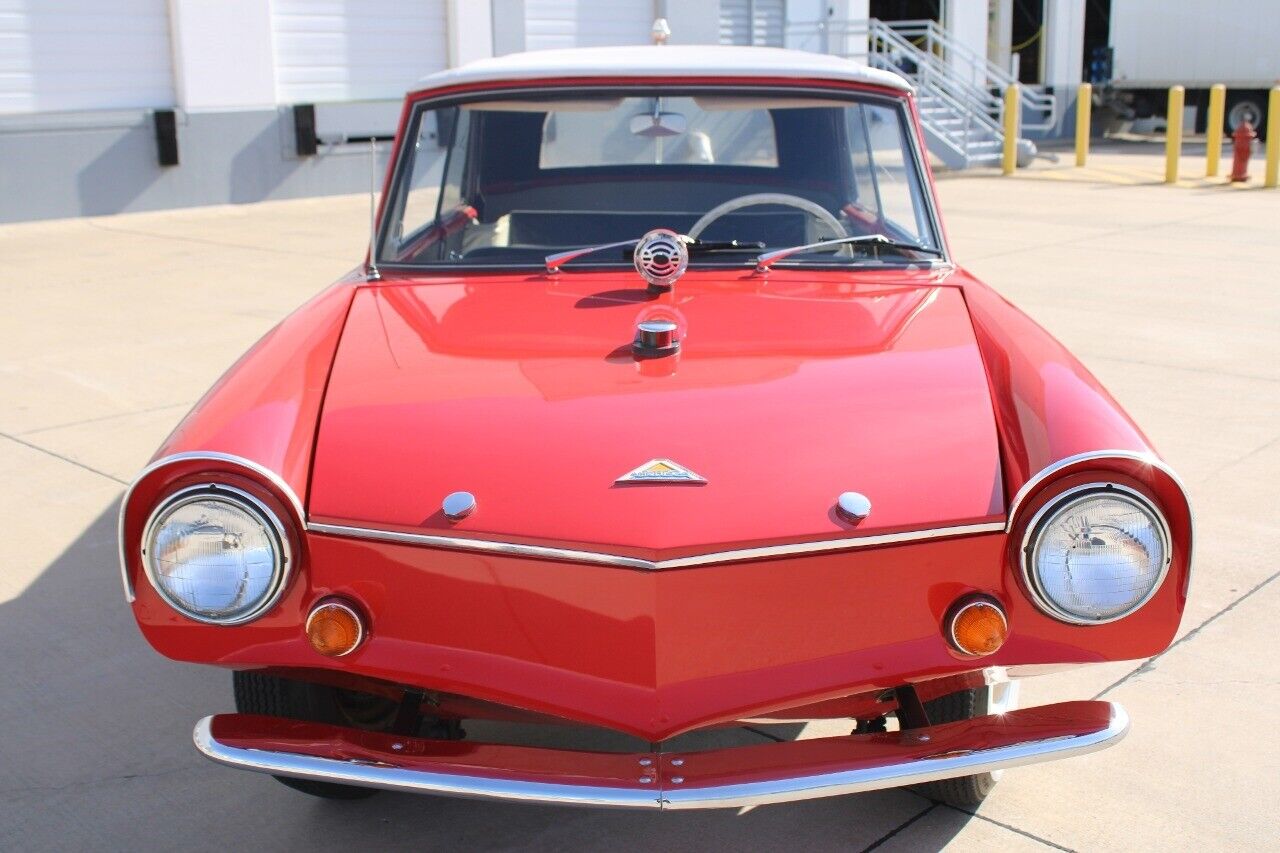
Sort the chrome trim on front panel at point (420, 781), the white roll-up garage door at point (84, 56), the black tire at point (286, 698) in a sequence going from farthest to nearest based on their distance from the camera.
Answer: the white roll-up garage door at point (84, 56) → the black tire at point (286, 698) → the chrome trim on front panel at point (420, 781)

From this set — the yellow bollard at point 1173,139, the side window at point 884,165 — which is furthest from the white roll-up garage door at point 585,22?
the side window at point 884,165

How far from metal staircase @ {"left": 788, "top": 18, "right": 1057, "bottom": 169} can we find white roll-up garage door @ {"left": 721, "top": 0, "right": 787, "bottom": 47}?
288mm

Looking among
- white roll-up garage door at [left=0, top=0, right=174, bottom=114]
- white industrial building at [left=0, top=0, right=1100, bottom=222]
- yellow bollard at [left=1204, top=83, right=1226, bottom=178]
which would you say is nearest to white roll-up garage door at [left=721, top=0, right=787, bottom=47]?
white industrial building at [left=0, top=0, right=1100, bottom=222]

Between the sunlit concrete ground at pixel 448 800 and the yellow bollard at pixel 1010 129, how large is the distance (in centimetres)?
813

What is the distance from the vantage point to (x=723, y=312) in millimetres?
3102

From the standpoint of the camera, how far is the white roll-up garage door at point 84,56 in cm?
1261

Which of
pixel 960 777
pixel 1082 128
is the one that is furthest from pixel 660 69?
pixel 1082 128

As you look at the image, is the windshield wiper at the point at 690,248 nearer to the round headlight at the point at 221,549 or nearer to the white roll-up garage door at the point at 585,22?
the round headlight at the point at 221,549

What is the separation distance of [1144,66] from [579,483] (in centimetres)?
2389

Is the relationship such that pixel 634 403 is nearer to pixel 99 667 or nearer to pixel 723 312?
pixel 723 312

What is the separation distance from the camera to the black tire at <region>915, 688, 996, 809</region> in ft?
8.75

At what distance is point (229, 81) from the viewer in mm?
14117

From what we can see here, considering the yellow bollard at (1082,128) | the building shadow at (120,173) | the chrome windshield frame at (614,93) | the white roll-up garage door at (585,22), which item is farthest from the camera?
the yellow bollard at (1082,128)

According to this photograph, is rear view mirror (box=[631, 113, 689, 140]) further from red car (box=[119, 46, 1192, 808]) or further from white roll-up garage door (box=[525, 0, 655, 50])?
white roll-up garage door (box=[525, 0, 655, 50])
